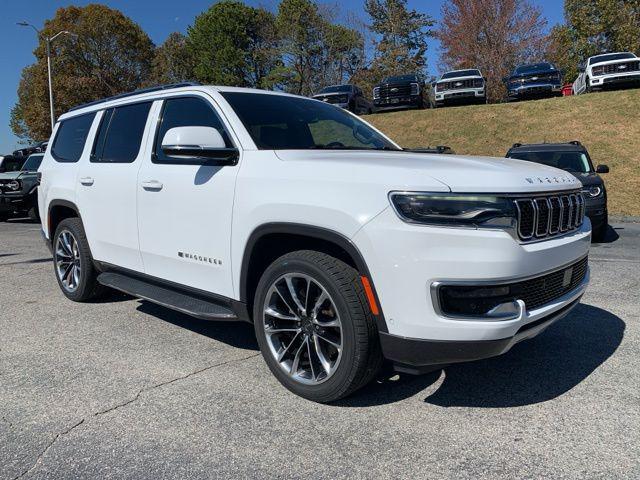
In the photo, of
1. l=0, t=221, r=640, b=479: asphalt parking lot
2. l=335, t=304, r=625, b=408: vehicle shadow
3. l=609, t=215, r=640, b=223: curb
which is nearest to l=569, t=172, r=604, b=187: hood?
l=609, t=215, r=640, b=223: curb

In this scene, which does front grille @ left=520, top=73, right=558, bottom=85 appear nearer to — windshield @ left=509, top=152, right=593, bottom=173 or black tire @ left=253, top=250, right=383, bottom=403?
windshield @ left=509, top=152, right=593, bottom=173

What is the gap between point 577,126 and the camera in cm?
1930

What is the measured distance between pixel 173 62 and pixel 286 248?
4625cm

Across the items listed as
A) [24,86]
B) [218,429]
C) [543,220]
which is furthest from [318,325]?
[24,86]

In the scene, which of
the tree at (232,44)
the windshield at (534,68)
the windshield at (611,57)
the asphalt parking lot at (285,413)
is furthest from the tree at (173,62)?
the asphalt parking lot at (285,413)

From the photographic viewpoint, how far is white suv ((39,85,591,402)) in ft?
8.34

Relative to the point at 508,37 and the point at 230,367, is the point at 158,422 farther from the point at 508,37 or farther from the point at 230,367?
the point at 508,37

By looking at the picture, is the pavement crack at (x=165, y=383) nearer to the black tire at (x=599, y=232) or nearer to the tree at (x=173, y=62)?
the black tire at (x=599, y=232)

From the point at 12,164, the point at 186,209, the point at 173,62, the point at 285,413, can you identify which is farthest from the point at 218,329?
the point at 173,62

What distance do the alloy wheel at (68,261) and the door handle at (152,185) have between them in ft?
5.19

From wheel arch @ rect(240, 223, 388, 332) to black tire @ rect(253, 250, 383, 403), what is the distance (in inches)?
3.2

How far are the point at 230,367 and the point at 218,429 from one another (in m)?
0.85

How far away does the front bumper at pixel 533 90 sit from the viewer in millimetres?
22734

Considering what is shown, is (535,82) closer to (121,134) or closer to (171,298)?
(121,134)
